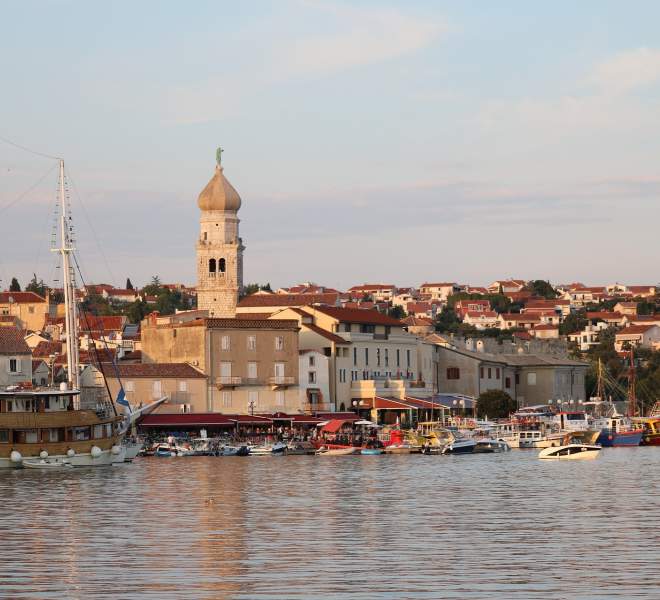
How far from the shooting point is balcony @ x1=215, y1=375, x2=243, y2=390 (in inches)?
4734

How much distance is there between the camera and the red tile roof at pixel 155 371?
116812 mm

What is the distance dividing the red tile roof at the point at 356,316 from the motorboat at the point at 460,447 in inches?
1057

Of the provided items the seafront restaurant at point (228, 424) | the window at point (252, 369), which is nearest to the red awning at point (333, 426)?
the seafront restaurant at point (228, 424)

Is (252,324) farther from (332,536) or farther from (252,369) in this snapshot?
(332,536)

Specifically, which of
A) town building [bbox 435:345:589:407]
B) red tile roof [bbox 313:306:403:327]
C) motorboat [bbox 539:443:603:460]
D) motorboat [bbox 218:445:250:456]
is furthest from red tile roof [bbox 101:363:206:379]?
town building [bbox 435:345:589:407]

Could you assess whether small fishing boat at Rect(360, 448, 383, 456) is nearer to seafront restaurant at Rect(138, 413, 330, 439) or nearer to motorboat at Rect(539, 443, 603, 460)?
seafront restaurant at Rect(138, 413, 330, 439)

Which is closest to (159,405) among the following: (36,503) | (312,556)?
(36,503)

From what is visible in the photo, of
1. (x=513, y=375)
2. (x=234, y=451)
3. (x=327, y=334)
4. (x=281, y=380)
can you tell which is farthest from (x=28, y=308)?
(x=234, y=451)

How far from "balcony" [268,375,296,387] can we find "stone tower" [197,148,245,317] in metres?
21.2

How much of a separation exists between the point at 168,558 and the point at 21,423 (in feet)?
164

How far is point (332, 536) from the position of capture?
44.9 meters

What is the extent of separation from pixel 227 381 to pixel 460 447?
20.3 metres

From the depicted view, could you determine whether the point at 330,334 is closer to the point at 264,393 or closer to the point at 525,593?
the point at 264,393

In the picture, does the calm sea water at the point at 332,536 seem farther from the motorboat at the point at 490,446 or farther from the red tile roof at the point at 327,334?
the red tile roof at the point at 327,334
